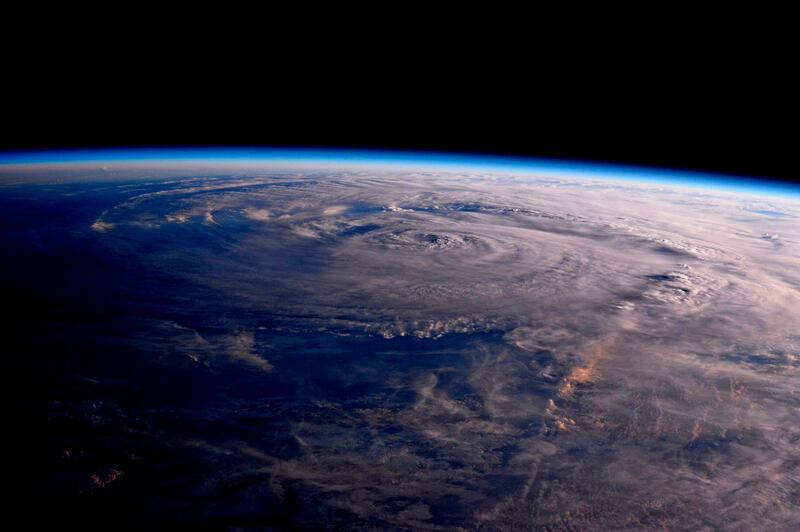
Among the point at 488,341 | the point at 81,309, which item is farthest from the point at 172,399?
the point at 488,341

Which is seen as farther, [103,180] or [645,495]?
[103,180]

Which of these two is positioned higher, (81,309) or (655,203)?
(655,203)

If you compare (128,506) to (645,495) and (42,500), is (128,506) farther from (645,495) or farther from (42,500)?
(645,495)

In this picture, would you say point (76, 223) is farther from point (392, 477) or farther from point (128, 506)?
point (392, 477)

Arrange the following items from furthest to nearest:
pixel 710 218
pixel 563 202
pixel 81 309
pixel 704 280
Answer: pixel 563 202 < pixel 710 218 < pixel 704 280 < pixel 81 309

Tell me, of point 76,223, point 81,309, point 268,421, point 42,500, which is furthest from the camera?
point 76,223

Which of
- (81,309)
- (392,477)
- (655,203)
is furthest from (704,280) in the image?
(655,203)
